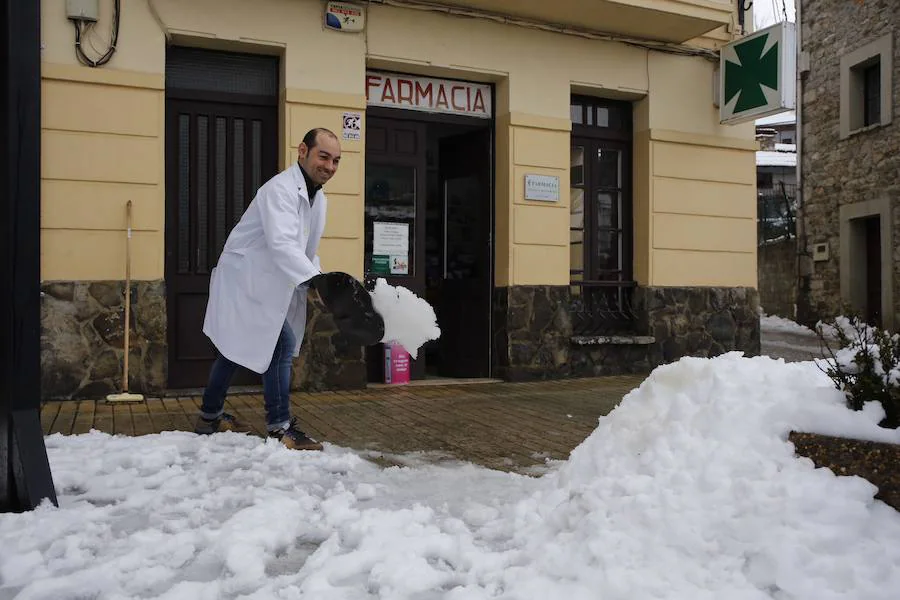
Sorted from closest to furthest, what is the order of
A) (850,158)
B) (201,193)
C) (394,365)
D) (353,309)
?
(353,309)
(201,193)
(394,365)
(850,158)

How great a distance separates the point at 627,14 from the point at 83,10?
549 centimetres

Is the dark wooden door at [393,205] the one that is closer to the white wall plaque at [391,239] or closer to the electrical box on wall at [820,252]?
the white wall plaque at [391,239]

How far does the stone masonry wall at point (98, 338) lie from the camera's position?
6.46 metres

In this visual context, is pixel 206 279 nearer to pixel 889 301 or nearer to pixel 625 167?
pixel 625 167

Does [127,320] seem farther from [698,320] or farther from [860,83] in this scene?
[860,83]

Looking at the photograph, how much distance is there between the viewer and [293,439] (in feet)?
14.7

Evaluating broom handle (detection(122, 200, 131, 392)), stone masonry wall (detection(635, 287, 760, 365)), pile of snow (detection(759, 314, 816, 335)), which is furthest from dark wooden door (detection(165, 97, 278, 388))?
pile of snow (detection(759, 314, 816, 335))

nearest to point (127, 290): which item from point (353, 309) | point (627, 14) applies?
point (353, 309)

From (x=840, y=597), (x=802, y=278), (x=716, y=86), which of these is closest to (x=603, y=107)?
(x=716, y=86)

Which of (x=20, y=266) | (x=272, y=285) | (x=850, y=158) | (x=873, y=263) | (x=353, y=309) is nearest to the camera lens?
(x=20, y=266)

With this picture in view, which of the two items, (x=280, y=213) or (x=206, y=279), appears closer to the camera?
(x=280, y=213)

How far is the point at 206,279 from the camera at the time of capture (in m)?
7.24

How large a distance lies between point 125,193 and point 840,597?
20.7 ft

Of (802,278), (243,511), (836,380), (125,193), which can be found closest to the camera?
(836,380)
